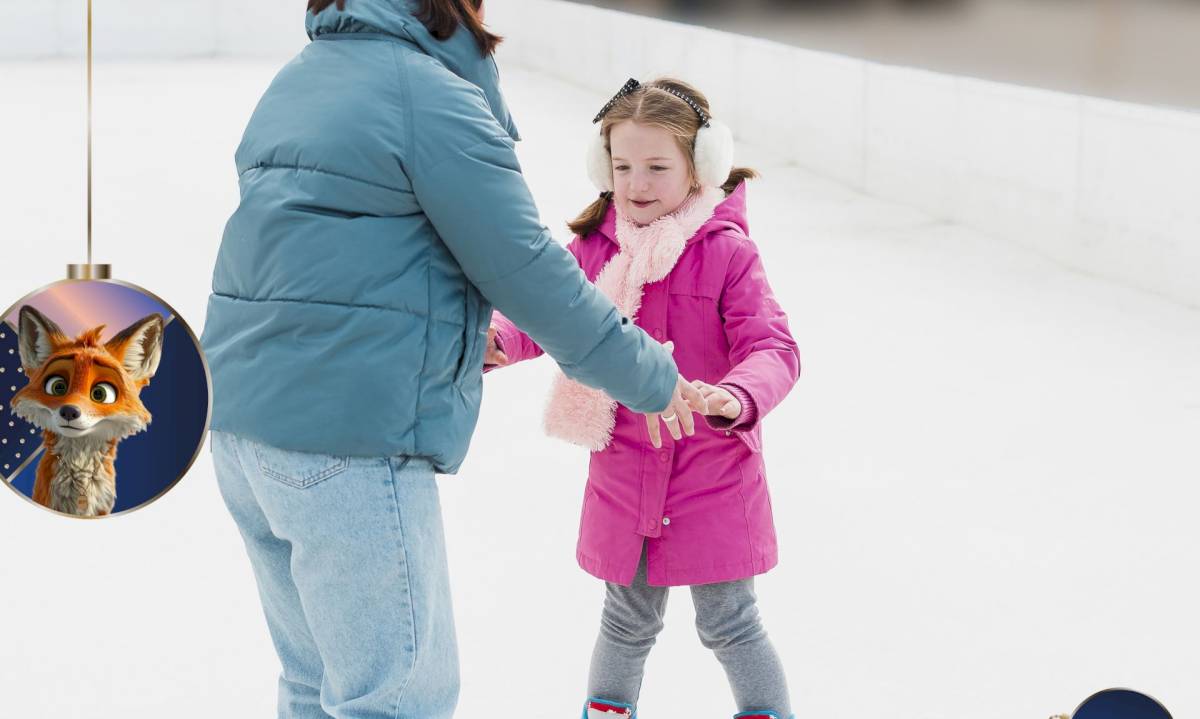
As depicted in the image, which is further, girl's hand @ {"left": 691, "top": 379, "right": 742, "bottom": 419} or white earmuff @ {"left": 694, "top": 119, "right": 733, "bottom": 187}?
white earmuff @ {"left": 694, "top": 119, "right": 733, "bottom": 187}

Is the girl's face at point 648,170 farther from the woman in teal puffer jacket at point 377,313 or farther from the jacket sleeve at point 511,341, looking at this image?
the woman in teal puffer jacket at point 377,313

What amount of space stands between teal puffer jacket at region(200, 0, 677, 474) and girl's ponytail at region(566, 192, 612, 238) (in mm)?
686

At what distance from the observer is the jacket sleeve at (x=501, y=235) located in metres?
1.79

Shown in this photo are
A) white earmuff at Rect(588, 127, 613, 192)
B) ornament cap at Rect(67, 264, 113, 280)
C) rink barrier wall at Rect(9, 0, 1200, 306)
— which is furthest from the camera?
rink barrier wall at Rect(9, 0, 1200, 306)

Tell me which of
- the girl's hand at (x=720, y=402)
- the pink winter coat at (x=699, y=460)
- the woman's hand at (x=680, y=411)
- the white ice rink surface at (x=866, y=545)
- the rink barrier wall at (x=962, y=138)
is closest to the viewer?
the woman's hand at (x=680, y=411)

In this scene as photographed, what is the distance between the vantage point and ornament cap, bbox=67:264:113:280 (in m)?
1.62

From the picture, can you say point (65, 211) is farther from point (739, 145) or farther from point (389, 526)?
point (389, 526)

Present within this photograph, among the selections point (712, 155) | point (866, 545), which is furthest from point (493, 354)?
point (866, 545)

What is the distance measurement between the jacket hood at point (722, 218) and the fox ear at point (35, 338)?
3.58 feet

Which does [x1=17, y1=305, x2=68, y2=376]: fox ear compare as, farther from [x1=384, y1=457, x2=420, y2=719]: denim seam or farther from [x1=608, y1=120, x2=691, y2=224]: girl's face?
[x1=608, y1=120, x2=691, y2=224]: girl's face

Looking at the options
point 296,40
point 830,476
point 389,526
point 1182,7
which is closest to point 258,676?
point 389,526

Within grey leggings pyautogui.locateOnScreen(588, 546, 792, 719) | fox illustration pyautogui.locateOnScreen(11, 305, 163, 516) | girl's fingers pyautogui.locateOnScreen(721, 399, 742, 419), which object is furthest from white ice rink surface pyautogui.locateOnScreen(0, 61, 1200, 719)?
fox illustration pyautogui.locateOnScreen(11, 305, 163, 516)

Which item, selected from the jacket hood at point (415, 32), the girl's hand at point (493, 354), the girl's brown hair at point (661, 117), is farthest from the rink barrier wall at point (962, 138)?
the jacket hood at point (415, 32)

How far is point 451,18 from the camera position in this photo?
6.14 ft
